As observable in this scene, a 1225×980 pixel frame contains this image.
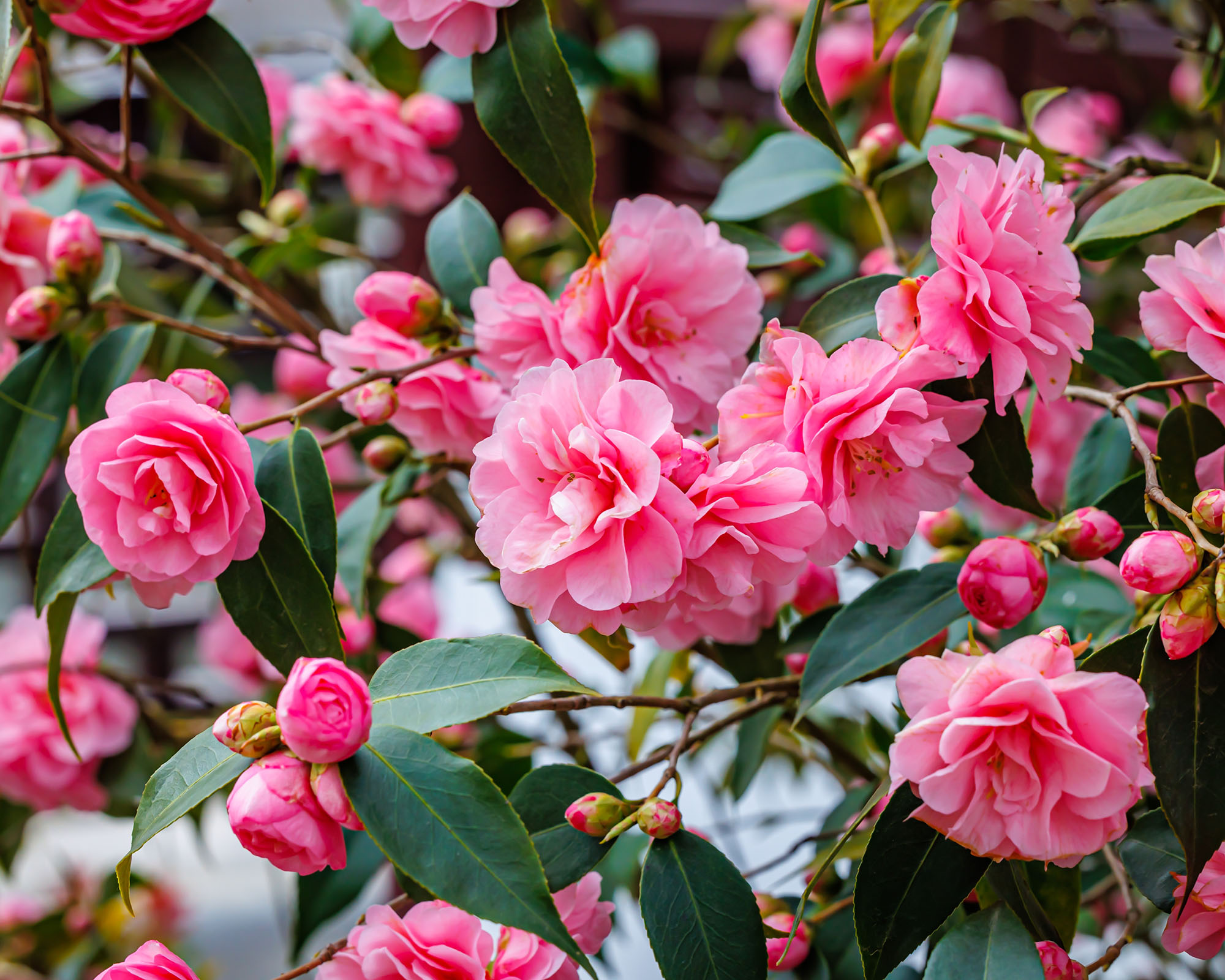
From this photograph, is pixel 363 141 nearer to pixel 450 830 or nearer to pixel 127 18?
pixel 127 18

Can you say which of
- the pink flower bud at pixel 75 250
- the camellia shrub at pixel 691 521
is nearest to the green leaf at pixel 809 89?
the camellia shrub at pixel 691 521

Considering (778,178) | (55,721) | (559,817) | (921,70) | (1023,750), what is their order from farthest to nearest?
(55,721) < (778,178) < (921,70) < (559,817) < (1023,750)

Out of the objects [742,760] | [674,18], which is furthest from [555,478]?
[674,18]

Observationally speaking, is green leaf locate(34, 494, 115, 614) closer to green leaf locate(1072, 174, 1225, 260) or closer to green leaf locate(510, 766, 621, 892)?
green leaf locate(510, 766, 621, 892)

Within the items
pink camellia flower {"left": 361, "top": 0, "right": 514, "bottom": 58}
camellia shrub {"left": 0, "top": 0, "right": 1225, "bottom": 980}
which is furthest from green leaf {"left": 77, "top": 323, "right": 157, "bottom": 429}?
pink camellia flower {"left": 361, "top": 0, "right": 514, "bottom": 58}

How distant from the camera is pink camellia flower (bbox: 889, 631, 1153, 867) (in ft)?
1.08

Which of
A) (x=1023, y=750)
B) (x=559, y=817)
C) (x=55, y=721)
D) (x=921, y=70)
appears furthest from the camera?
(x=55, y=721)

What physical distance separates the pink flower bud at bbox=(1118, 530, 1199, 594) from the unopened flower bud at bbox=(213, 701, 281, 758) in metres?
0.33

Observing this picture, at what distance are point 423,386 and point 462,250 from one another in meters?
0.15

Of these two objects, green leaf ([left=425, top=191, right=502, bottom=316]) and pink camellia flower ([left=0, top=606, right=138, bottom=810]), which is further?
pink camellia flower ([left=0, top=606, right=138, bottom=810])

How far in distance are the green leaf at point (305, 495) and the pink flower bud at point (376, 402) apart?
0.03 metres

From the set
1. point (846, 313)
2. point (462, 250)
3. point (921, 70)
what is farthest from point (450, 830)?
point (921, 70)

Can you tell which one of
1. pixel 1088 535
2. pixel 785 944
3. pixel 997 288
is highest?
pixel 997 288

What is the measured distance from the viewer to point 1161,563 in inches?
13.4
